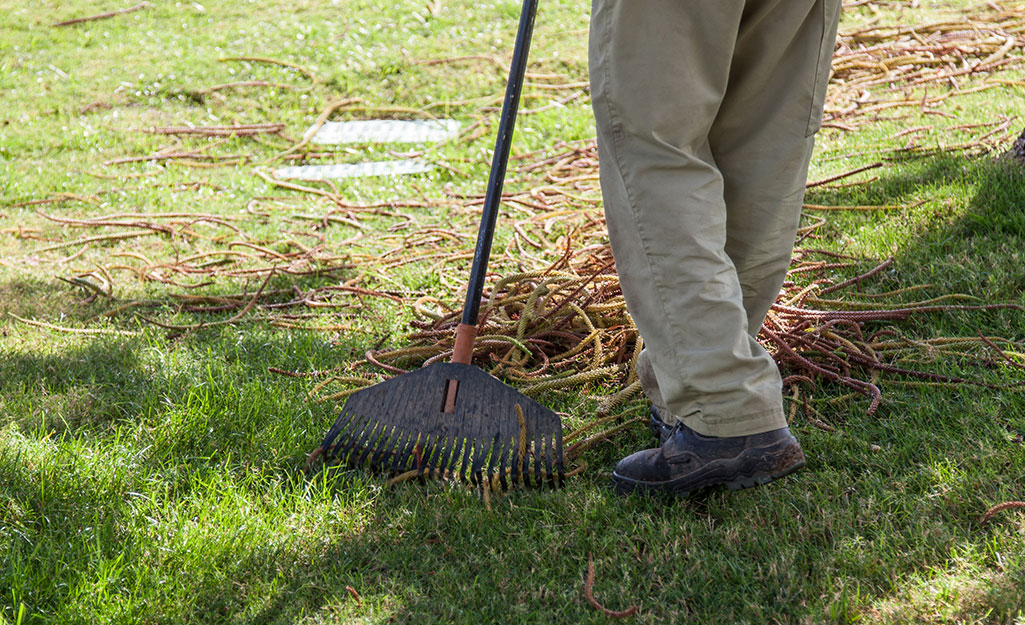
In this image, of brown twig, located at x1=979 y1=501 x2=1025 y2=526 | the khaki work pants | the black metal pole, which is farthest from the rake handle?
brown twig, located at x1=979 y1=501 x2=1025 y2=526

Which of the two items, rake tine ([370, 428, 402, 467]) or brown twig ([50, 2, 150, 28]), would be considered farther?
brown twig ([50, 2, 150, 28])

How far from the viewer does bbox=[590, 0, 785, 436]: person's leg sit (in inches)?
73.7

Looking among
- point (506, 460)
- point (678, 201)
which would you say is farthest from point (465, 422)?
point (678, 201)

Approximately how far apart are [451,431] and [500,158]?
0.78m

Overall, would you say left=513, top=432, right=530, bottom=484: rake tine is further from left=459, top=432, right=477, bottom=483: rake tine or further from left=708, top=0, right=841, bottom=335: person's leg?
left=708, top=0, right=841, bottom=335: person's leg

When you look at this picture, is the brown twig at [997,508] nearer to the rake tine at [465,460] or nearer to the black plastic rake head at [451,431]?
the black plastic rake head at [451,431]

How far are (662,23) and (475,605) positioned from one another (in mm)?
1313

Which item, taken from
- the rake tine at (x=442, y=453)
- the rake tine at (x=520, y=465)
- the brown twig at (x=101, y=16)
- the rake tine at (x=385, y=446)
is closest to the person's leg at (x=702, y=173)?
the rake tine at (x=520, y=465)

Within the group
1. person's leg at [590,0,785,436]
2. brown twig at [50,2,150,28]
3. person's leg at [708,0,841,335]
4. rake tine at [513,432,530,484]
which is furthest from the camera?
brown twig at [50,2,150,28]

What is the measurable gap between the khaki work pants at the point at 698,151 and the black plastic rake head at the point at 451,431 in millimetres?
441

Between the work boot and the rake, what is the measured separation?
11.2 inches

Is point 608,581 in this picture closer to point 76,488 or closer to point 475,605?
point 475,605

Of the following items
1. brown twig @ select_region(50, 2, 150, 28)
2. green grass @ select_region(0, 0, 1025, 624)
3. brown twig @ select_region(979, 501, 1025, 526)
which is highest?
brown twig @ select_region(50, 2, 150, 28)

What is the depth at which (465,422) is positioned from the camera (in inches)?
94.4
